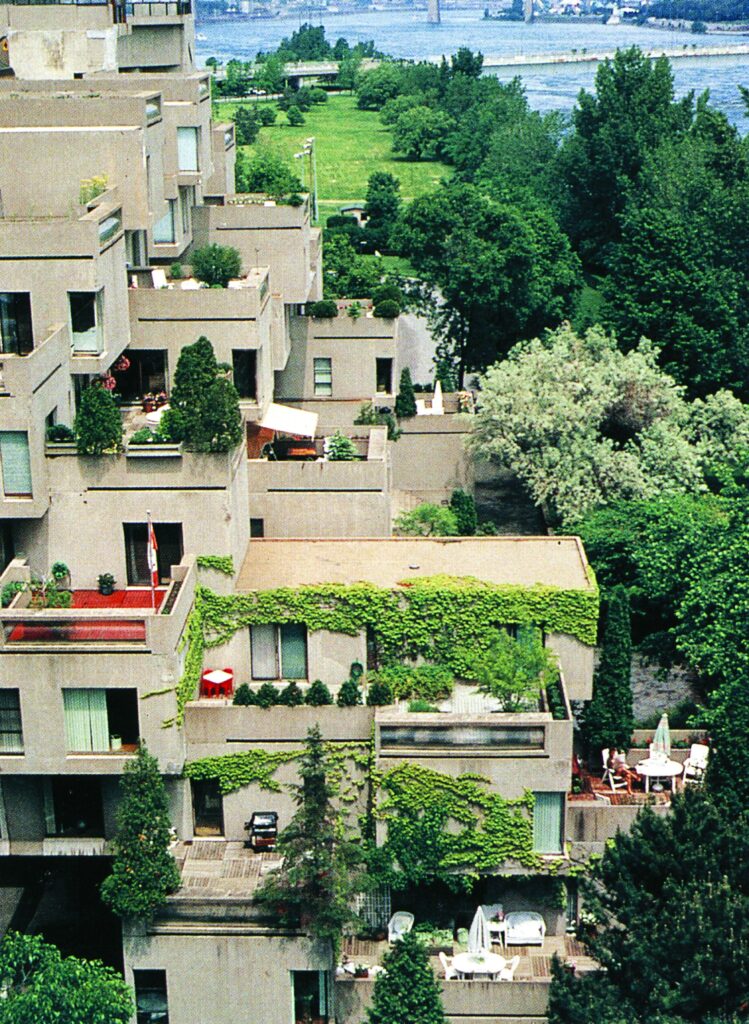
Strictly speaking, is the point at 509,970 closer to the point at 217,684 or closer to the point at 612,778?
the point at 612,778

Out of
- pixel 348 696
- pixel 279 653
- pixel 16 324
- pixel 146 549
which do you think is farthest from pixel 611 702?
pixel 16 324

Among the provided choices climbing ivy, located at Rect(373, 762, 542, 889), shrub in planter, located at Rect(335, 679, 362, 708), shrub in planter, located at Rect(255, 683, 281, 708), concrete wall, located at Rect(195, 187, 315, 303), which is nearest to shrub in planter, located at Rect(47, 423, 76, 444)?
shrub in planter, located at Rect(255, 683, 281, 708)

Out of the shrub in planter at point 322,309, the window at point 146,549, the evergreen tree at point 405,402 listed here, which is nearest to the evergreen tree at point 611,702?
the window at point 146,549

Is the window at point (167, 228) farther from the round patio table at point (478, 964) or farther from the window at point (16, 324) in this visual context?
the round patio table at point (478, 964)

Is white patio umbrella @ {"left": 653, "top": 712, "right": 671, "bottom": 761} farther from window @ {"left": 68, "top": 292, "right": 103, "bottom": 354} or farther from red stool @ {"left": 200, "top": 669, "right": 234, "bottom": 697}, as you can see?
window @ {"left": 68, "top": 292, "right": 103, "bottom": 354}

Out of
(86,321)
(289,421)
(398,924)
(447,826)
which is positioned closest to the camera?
(447,826)

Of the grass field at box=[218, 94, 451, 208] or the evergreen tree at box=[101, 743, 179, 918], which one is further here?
the grass field at box=[218, 94, 451, 208]
